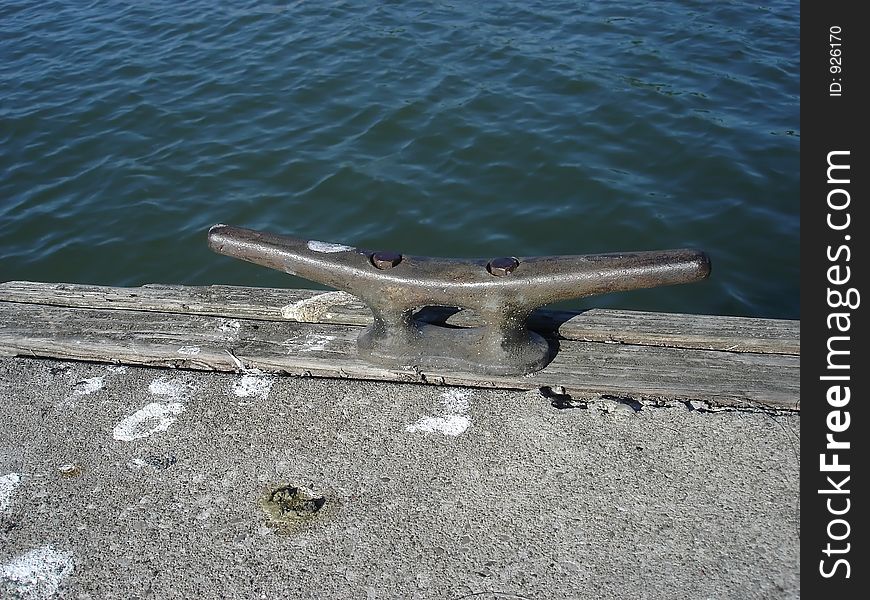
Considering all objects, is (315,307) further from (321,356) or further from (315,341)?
(321,356)

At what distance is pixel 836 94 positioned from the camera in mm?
4652

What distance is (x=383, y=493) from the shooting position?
246 cm

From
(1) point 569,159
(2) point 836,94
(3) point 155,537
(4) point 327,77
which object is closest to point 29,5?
(4) point 327,77

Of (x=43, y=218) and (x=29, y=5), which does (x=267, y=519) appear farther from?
(x=29, y=5)

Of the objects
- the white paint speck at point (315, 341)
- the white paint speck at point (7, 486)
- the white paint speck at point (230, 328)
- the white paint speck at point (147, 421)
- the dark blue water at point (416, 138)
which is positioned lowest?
the dark blue water at point (416, 138)

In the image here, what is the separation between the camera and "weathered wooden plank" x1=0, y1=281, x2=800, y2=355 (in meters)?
2.96

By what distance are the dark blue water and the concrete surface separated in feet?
8.13

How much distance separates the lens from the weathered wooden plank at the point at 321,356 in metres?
2.77

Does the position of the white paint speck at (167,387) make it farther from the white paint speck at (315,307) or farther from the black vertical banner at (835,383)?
the black vertical banner at (835,383)

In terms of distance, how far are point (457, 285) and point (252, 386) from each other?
0.75 m

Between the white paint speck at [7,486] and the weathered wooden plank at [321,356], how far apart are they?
598 millimetres

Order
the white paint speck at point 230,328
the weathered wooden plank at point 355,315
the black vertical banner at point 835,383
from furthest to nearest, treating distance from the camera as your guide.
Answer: the white paint speck at point 230,328, the weathered wooden plank at point 355,315, the black vertical banner at point 835,383

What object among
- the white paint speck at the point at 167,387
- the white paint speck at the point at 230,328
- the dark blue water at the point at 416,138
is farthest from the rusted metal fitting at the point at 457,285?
the dark blue water at the point at 416,138

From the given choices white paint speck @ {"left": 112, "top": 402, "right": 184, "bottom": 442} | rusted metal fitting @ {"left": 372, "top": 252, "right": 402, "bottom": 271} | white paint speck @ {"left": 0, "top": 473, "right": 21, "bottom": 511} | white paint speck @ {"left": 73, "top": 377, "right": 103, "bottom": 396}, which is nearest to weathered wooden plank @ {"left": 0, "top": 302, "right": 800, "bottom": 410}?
white paint speck @ {"left": 73, "top": 377, "right": 103, "bottom": 396}
